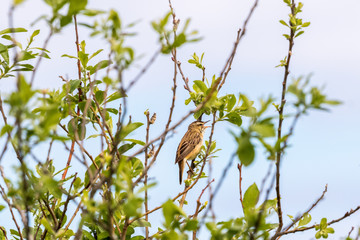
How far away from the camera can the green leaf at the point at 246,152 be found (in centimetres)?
254

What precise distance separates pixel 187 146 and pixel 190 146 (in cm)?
6

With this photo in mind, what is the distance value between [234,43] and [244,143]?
4.88ft

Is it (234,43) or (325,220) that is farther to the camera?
(325,220)

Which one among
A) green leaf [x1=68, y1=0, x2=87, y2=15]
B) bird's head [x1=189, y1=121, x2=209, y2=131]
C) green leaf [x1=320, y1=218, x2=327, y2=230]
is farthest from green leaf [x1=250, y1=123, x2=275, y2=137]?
bird's head [x1=189, y1=121, x2=209, y2=131]

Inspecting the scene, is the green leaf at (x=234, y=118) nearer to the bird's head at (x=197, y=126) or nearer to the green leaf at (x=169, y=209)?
the green leaf at (x=169, y=209)

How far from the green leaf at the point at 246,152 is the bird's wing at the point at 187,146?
24.2 feet

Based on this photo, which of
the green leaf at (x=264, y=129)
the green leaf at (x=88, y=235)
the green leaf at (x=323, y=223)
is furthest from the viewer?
the green leaf at (x=88, y=235)

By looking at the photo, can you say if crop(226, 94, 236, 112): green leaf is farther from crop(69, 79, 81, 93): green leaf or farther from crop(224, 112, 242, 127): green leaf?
crop(69, 79, 81, 93): green leaf

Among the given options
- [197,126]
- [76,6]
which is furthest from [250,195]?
[197,126]

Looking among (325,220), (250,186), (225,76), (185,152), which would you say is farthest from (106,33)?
(185,152)

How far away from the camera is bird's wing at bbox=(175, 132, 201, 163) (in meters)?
9.99

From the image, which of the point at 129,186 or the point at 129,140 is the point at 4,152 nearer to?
the point at 129,186

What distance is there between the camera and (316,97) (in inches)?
110

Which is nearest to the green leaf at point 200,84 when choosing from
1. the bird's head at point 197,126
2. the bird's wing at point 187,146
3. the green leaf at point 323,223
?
the green leaf at point 323,223
